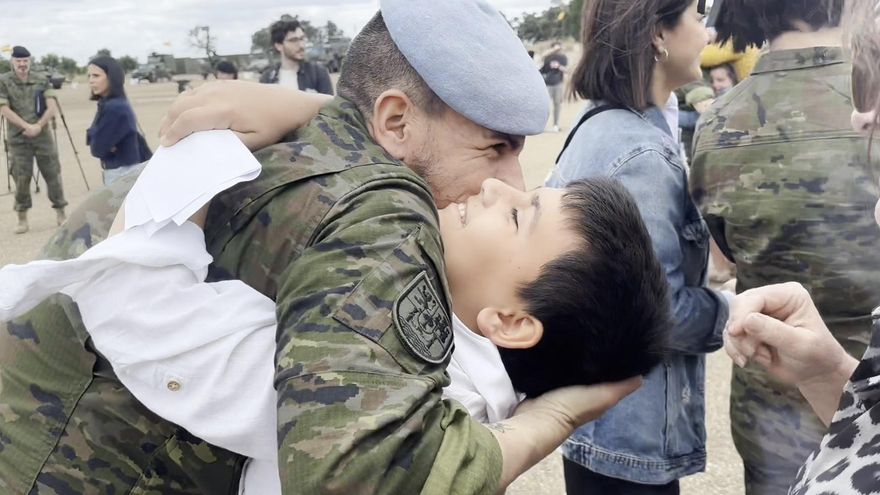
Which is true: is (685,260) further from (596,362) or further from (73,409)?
(73,409)

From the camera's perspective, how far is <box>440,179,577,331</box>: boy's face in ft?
4.81

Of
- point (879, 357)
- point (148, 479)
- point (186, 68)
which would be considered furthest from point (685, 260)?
point (186, 68)

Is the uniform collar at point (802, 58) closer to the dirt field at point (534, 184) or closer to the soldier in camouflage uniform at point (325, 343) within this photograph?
the soldier in camouflage uniform at point (325, 343)

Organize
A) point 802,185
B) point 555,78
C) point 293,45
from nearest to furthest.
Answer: point 802,185, point 293,45, point 555,78

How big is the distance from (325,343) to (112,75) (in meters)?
7.91

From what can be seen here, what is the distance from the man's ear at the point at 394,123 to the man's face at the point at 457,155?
0.02 meters

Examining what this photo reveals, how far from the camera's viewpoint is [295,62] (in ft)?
29.3

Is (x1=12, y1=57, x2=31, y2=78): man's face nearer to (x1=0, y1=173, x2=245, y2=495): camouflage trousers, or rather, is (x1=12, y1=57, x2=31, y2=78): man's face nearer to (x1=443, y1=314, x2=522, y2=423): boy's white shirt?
(x1=0, y1=173, x2=245, y2=495): camouflage trousers

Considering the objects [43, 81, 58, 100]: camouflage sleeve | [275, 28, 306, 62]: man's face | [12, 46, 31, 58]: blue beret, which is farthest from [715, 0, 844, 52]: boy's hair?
[12, 46, 31, 58]: blue beret

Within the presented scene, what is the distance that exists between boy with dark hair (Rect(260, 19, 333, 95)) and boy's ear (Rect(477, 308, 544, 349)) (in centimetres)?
759

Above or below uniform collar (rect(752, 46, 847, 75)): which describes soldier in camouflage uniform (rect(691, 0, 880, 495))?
below

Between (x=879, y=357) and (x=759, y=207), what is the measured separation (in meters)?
1.21

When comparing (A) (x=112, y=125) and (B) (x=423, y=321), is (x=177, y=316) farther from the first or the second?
(A) (x=112, y=125)

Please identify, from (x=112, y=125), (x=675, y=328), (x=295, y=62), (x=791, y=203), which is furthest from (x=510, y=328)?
(x=295, y=62)
